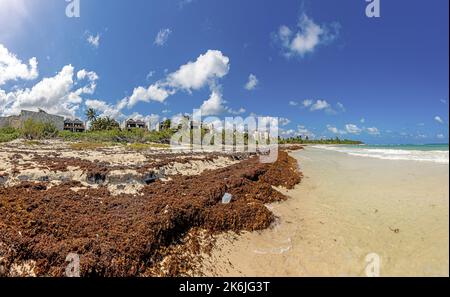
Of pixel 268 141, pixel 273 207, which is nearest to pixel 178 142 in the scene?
pixel 268 141

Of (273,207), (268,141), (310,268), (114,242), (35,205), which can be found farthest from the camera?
(268,141)

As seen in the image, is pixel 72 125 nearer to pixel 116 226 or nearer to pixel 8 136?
pixel 8 136

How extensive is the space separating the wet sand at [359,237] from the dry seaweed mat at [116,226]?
654 millimetres

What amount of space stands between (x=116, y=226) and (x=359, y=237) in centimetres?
478

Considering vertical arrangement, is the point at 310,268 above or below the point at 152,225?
below

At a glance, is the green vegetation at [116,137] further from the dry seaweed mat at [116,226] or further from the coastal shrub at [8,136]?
the dry seaweed mat at [116,226]

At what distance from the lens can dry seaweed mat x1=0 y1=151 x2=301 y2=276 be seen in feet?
15.6

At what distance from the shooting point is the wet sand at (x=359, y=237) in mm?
2896

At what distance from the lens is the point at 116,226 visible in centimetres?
597

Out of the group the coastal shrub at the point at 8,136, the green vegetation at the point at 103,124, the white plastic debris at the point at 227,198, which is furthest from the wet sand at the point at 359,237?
the green vegetation at the point at 103,124

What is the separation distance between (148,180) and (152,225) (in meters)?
6.79

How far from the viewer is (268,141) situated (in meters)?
75.3
